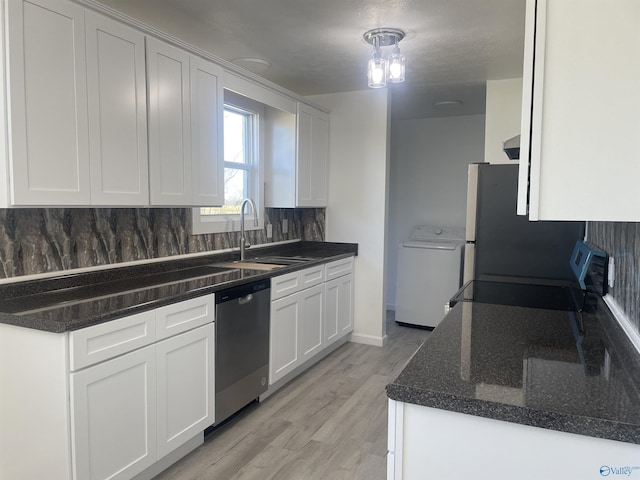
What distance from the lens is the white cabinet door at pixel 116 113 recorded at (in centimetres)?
204

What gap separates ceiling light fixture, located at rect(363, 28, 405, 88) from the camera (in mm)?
2580

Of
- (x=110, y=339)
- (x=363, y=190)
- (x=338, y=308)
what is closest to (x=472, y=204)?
(x=363, y=190)

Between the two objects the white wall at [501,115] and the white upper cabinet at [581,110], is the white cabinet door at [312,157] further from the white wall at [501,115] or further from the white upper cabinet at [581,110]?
the white upper cabinet at [581,110]

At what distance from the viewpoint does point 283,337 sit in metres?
3.19

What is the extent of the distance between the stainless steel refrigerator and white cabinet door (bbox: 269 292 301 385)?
1214 millimetres

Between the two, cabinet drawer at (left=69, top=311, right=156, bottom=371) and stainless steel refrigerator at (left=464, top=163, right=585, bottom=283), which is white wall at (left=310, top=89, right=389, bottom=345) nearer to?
stainless steel refrigerator at (left=464, top=163, right=585, bottom=283)

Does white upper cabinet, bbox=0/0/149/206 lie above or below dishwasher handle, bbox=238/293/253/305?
above

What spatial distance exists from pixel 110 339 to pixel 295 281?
5.30ft

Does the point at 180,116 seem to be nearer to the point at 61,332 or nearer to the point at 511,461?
the point at 61,332

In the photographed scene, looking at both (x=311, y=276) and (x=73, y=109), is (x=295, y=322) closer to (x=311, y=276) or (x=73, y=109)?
(x=311, y=276)

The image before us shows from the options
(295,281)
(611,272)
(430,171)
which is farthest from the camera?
(430,171)

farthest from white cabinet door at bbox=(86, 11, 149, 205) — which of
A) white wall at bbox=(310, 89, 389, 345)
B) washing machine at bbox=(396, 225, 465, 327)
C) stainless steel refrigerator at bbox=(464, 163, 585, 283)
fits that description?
washing machine at bbox=(396, 225, 465, 327)

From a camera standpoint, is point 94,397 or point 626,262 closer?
point 626,262

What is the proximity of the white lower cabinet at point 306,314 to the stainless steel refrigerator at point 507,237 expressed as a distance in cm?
117
